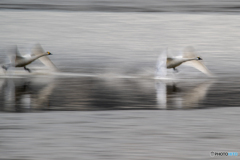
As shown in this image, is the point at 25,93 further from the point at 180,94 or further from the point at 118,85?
the point at 180,94

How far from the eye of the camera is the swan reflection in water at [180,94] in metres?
8.99

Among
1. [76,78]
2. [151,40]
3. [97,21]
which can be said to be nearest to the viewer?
[76,78]

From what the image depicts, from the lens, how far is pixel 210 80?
12406 millimetres

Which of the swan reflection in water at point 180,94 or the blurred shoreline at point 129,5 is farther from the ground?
the blurred shoreline at point 129,5

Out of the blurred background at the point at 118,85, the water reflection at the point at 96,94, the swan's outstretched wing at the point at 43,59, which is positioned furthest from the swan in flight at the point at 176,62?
the swan's outstretched wing at the point at 43,59

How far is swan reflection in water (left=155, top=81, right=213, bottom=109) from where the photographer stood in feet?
29.5

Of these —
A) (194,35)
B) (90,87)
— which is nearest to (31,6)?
(194,35)

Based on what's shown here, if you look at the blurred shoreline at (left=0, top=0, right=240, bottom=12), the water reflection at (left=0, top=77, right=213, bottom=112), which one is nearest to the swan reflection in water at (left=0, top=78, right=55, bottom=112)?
the water reflection at (left=0, top=77, right=213, bottom=112)

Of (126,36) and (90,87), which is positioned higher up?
(126,36)

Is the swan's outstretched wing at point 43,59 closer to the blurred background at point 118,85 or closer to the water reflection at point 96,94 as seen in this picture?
the blurred background at point 118,85

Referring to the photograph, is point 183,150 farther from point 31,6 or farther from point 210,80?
point 31,6

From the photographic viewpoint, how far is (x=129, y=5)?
24.6m

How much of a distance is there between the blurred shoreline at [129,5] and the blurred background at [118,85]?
0.06m

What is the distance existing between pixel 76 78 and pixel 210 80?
3.24 m
